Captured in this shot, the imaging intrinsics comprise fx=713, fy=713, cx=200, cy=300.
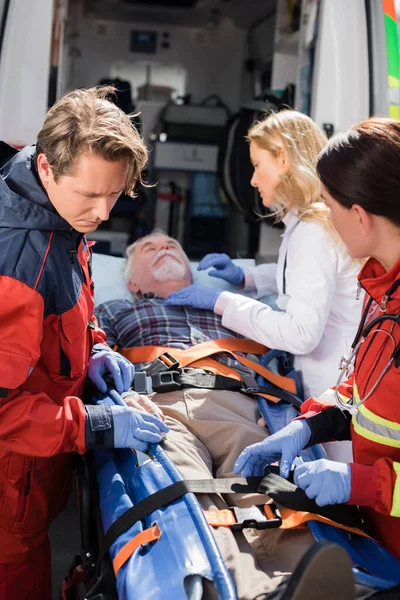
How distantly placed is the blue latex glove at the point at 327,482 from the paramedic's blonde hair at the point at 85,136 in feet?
3.25

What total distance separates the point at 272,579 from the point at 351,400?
0.64 metres

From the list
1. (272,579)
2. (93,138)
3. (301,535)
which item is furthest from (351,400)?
(93,138)

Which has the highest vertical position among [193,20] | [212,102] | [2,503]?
[193,20]

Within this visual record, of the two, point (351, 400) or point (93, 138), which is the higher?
point (93, 138)

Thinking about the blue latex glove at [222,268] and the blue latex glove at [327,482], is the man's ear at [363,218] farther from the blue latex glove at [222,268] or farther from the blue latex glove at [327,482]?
the blue latex glove at [222,268]

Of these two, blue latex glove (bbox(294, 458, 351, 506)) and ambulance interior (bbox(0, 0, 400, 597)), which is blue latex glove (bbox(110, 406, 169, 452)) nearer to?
blue latex glove (bbox(294, 458, 351, 506))

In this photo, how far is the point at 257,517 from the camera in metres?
1.91

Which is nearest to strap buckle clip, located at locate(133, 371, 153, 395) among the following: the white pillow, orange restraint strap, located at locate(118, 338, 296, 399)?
orange restraint strap, located at locate(118, 338, 296, 399)

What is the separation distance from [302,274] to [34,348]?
1.25m

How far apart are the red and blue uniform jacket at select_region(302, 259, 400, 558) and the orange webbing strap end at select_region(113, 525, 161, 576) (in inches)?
20.0

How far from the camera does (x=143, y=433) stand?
7.23 feet

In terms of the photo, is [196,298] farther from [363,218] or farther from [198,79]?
[198,79]

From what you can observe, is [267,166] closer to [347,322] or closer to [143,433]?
[347,322]

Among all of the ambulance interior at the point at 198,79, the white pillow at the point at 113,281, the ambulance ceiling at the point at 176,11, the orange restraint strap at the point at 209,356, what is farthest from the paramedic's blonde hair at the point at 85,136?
the ambulance ceiling at the point at 176,11
